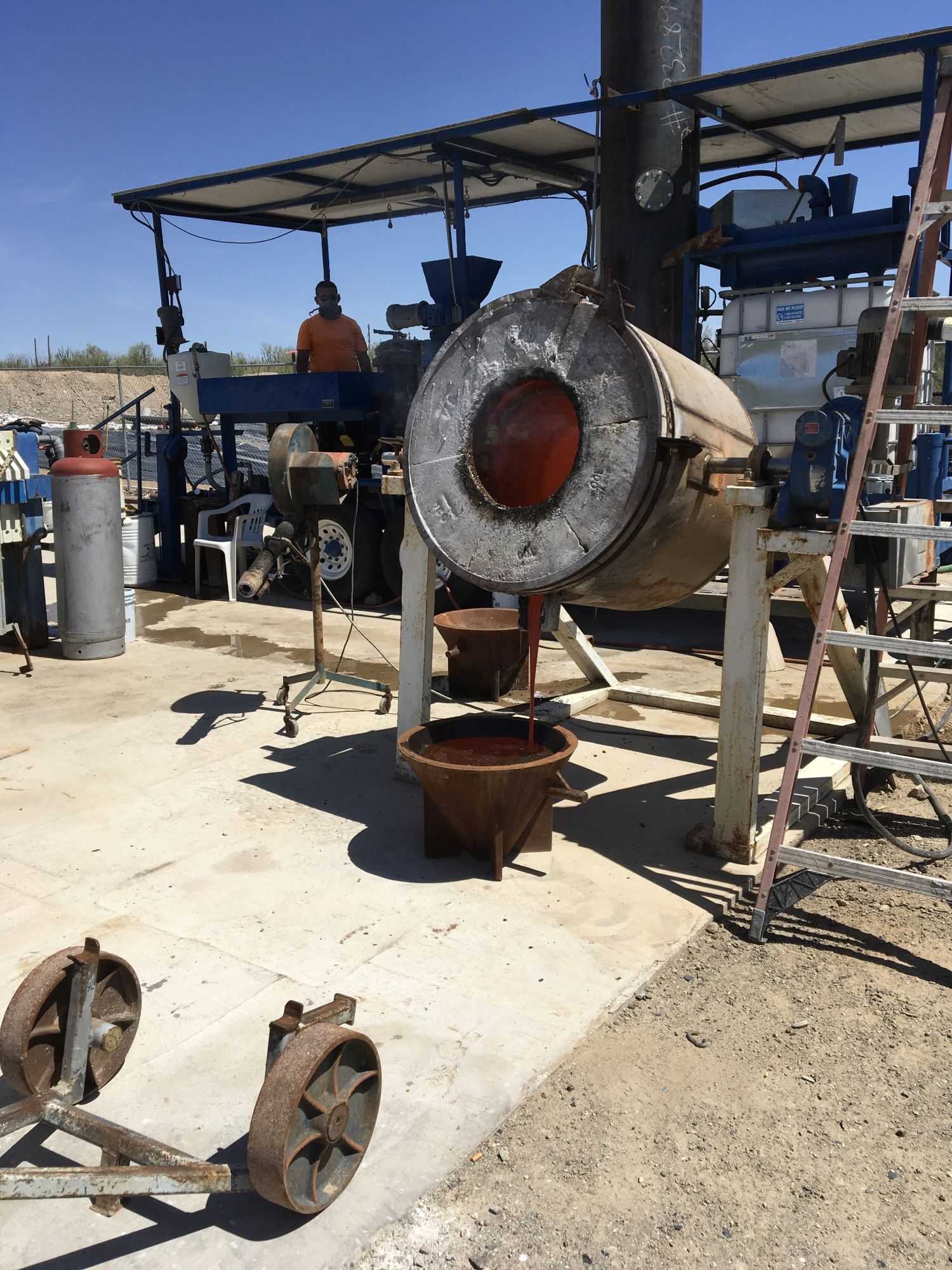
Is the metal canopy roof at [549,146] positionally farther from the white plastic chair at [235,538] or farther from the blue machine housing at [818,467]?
the blue machine housing at [818,467]

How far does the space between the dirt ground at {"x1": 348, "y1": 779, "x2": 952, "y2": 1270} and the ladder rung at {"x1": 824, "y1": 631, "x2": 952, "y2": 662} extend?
101 cm

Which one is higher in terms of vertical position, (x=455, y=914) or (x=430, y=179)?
(x=430, y=179)

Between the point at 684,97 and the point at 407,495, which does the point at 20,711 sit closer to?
the point at 407,495

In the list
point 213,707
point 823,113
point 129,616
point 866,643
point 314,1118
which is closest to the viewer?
point 314,1118

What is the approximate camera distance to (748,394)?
7676 mm

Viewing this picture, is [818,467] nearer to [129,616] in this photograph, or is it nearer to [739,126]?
[739,126]

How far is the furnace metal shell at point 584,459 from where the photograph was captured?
362cm

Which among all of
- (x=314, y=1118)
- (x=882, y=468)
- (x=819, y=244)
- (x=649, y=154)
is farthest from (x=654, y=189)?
(x=314, y=1118)

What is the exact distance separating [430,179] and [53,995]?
929cm

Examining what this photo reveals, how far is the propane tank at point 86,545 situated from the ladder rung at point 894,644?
5648 millimetres

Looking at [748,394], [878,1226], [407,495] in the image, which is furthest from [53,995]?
[748,394]

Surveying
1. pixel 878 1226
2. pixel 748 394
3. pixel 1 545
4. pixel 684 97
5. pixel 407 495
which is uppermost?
pixel 684 97

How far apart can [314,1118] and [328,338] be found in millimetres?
9221

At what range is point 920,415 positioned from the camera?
3.44 m
